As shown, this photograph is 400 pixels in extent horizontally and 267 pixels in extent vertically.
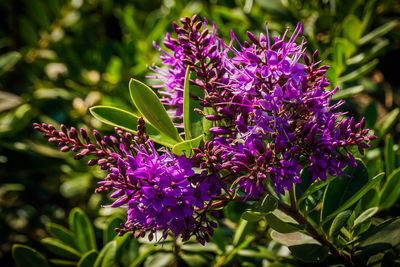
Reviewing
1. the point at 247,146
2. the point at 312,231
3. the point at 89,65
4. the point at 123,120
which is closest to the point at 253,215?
the point at 247,146

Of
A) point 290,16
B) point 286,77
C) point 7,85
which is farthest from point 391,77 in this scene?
point 7,85

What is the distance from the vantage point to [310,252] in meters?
1.27

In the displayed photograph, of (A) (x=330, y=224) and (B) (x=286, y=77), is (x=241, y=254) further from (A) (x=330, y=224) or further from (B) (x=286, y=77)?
(B) (x=286, y=77)

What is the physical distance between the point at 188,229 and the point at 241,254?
76 cm

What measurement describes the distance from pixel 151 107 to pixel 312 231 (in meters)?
0.74

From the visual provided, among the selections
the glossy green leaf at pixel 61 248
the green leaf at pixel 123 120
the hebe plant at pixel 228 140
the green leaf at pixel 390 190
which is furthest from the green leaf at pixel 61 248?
the green leaf at pixel 390 190

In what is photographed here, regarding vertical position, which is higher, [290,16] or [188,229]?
[290,16]

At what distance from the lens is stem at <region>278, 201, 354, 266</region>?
48.1 inches

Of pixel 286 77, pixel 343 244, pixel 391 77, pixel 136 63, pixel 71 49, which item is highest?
pixel 71 49

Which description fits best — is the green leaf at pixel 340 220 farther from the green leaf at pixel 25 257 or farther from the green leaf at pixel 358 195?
the green leaf at pixel 25 257

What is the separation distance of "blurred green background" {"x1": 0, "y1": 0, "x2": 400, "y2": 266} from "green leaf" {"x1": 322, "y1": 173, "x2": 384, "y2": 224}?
0.54 meters

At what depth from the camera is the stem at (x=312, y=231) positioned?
1222 mm

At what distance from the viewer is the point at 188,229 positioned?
104 centimetres

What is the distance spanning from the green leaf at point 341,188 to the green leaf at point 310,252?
4.9 inches
